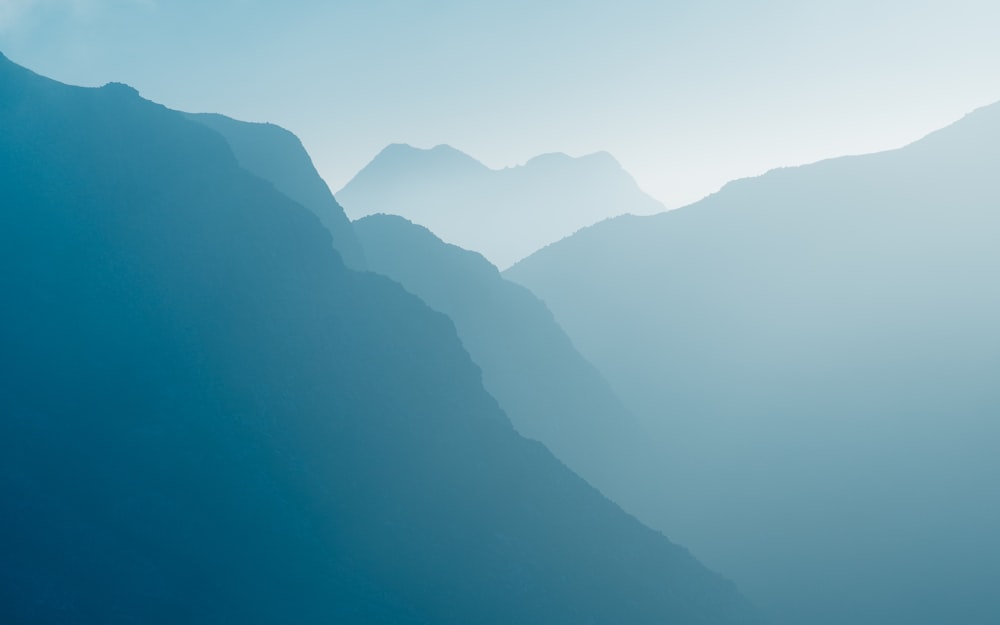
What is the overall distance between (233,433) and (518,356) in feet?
176

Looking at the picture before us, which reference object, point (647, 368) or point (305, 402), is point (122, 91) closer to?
point (305, 402)

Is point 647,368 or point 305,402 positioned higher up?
point 647,368

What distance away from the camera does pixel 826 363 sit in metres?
99.1

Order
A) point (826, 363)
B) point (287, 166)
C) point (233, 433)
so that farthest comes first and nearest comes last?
1. point (826, 363)
2. point (287, 166)
3. point (233, 433)

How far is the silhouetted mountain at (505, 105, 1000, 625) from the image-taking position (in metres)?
70.7

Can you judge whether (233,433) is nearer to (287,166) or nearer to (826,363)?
(287,166)

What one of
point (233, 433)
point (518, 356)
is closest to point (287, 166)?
point (518, 356)

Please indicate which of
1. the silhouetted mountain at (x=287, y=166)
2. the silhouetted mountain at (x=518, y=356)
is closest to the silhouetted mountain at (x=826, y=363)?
the silhouetted mountain at (x=518, y=356)

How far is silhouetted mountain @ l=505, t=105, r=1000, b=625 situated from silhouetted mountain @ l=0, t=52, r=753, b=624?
3051cm

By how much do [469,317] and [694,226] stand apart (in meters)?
72.6

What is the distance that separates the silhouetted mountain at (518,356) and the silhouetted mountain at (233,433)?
1239 inches

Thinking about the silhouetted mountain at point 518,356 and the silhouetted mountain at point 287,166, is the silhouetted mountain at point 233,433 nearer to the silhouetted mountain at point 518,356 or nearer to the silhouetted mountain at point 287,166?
the silhouetted mountain at point 287,166

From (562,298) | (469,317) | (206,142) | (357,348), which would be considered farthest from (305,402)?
(562,298)

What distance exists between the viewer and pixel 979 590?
64250 mm
